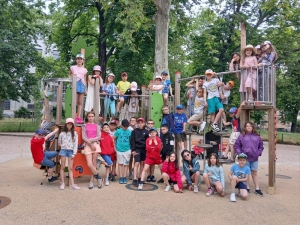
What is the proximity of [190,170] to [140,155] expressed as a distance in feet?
4.28

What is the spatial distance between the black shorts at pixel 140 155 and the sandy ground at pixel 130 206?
2.56ft

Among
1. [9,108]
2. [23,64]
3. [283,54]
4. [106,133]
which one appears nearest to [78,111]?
[106,133]

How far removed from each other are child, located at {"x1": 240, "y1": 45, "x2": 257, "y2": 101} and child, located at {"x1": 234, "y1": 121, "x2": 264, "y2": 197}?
2.63 ft

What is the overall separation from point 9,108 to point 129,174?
5114cm

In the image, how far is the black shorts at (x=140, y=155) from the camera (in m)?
7.53

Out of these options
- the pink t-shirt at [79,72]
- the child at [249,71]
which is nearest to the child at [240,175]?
the child at [249,71]

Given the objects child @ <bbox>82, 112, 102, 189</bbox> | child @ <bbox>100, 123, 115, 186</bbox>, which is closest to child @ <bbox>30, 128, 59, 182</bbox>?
child @ <bbox>82, 112, 102, 189</bbox>

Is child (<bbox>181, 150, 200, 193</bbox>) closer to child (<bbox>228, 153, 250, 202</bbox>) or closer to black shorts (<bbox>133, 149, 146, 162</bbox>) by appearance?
child (<bbox>228, 153, 250, 202</bbox>)

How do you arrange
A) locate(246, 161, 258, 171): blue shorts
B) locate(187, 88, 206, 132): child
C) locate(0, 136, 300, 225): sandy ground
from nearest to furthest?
locate(0, 136, 300, 225): sandy ground < locate(246, 161, 258, 171): blue shorts < locate(187, 88, 206, 132): child

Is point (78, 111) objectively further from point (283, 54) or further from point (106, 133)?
point (283, 54)

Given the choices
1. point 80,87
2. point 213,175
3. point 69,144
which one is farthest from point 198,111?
point 69,144

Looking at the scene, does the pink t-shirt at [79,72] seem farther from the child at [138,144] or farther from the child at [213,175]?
the child at [213,175]

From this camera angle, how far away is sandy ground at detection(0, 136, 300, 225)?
508 cm

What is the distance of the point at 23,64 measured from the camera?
2100 cm
